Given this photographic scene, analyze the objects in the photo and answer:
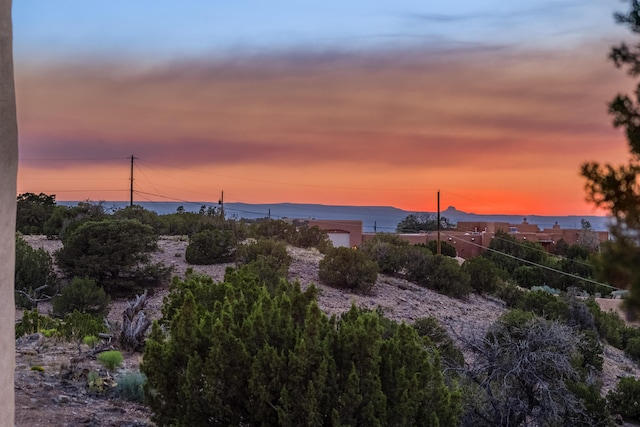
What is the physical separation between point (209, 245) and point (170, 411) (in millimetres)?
16071

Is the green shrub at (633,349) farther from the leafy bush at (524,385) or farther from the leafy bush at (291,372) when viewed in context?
the leafy bush at (291,372)

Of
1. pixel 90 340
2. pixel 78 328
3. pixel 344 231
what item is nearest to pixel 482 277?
pixel 78 328

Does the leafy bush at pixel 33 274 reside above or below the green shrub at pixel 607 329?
above

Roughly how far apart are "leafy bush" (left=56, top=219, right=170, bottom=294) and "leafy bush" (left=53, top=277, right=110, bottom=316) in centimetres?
253

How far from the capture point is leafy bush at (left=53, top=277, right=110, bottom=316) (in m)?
16.8

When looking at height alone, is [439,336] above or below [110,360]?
below

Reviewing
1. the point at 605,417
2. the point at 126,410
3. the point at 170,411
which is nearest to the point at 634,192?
the point at 170,411

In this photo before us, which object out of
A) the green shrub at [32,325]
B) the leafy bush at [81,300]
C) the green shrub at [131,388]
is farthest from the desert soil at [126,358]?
the green shrub at [32,325]

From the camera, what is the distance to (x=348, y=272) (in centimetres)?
2127

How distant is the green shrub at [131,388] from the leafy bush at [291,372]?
2.03m

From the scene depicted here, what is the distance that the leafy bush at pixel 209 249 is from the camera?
2244cm

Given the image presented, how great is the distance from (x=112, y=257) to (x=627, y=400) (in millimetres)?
13614

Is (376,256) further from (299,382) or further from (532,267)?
(299,382)

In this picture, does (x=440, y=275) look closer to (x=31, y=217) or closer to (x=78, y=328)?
(x=78, y=328)
